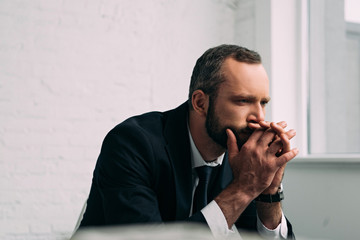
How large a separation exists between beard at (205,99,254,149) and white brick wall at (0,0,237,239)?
98 cm

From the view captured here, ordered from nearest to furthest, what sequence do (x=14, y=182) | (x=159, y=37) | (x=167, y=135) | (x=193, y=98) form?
(x=167, y=135) → (x=193, y=98) → (x=14, y=182) → (x=159, y=37)

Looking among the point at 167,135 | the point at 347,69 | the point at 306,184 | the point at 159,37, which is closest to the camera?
the point at 167,135

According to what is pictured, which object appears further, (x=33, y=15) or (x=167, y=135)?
(x=33, y=15)

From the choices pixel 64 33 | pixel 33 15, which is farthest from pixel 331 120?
pixel 33 15

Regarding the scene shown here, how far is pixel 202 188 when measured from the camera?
135 centimetres

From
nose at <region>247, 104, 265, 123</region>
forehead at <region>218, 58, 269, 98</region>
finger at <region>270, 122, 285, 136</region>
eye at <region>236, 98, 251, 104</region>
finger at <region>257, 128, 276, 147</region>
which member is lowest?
finger at <region>257, 128, 276, 147</region>

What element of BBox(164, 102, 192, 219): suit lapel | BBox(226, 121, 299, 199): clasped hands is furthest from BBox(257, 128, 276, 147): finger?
BBox(164, 102, 192, 219): suit lapel

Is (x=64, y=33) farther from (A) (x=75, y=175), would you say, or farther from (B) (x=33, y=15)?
(A) (x=75, y=175)

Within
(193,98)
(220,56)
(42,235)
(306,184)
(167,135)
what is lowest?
(42,235)

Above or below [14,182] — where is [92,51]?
above

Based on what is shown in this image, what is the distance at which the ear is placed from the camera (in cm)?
147

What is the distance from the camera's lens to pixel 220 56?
1.44m

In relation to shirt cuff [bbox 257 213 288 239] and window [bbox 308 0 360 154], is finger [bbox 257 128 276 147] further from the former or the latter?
window [bbox 308 0 360 154]

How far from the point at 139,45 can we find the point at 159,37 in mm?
157
